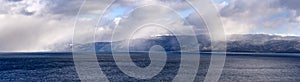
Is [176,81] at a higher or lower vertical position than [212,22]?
lower

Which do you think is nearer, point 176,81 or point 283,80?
point 176,81

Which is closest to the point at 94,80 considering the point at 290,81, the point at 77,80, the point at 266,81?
the point at 77,80

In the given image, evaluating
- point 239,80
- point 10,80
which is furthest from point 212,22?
point 10,80

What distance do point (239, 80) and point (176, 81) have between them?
19559mm

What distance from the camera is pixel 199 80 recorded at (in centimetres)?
10144

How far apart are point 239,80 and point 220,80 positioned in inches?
296

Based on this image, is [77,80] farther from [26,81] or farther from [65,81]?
[26,81]

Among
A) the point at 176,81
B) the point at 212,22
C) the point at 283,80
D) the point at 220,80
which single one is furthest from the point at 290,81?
the point at 212,22

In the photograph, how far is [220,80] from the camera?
334 ft

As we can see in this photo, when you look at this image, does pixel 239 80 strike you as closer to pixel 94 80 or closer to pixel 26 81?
pixel 94 80

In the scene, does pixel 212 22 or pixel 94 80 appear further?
pixel 94 80

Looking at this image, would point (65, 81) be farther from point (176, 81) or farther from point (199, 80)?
point (199, 80)

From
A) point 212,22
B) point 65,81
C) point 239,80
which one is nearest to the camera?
point 212,22

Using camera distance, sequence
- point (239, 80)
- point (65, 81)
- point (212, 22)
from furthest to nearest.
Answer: point (239, 80)
point (65, 81)
point (212, 22)
